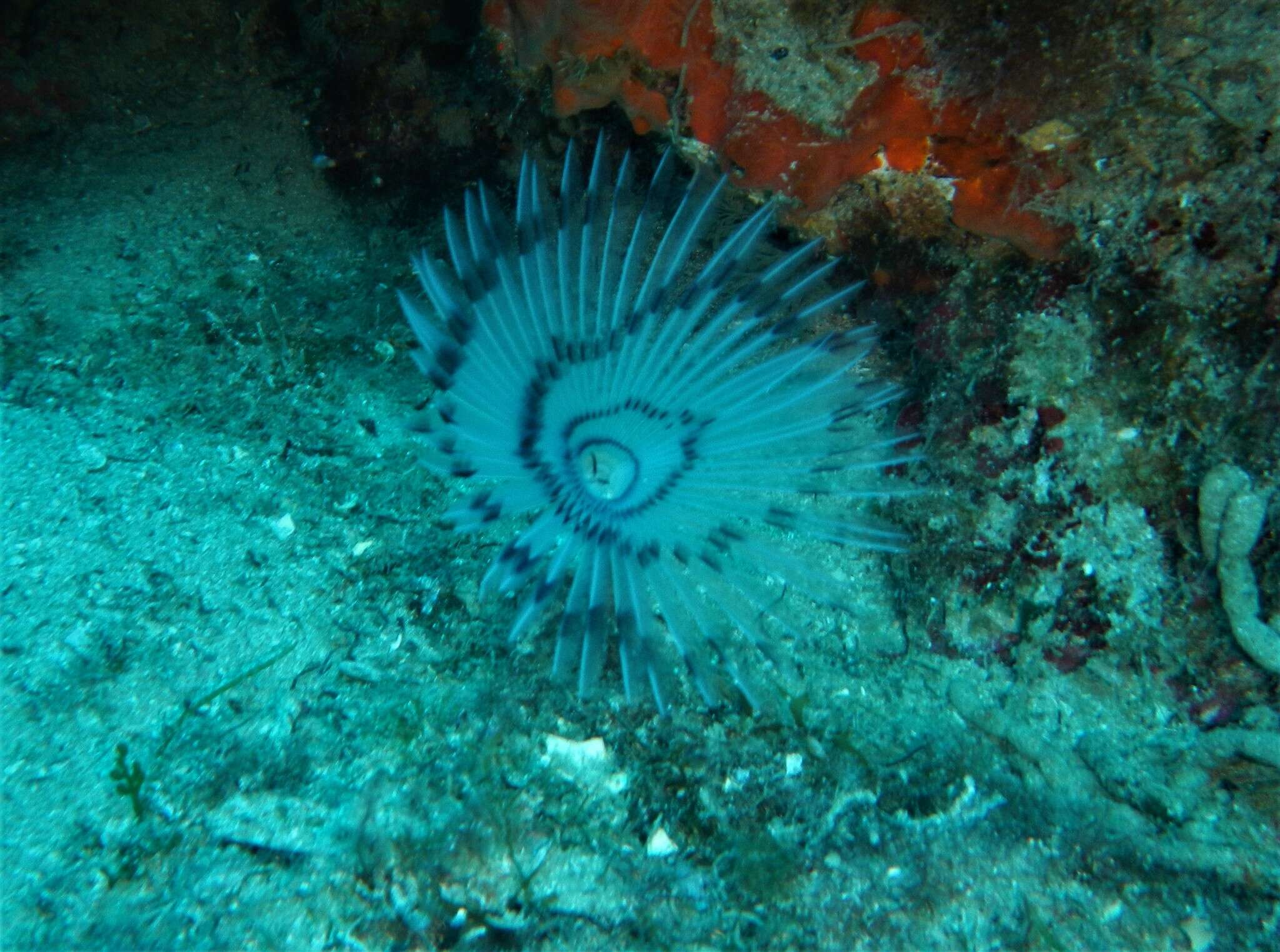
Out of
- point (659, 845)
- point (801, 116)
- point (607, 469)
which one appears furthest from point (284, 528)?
point (801, 116)

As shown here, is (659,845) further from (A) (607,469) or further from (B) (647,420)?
(B) (647,420)

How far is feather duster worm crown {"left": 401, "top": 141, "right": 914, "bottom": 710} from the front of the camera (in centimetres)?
347

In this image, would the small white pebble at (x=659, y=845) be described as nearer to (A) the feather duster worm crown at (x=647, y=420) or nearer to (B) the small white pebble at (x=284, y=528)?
(A) the feather duster worm crown at (x=647, y=420)

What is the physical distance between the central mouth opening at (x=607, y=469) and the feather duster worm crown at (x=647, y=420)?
0.01m

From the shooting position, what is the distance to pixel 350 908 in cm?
249

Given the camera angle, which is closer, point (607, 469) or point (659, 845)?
point (659, 845)

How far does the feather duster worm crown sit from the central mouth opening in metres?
0.01

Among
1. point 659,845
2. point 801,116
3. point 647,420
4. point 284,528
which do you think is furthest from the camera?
point 647,420

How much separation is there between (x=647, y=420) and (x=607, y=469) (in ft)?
1.26

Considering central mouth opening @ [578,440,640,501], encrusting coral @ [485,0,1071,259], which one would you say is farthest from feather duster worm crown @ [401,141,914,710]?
encrusting coral @ [485,0,1071,259]

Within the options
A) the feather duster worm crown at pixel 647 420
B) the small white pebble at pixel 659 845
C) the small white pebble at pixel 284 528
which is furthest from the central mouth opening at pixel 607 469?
the small white pebble at pixel 659 845

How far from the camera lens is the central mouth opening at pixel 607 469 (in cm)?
405

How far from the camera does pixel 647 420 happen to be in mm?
4211

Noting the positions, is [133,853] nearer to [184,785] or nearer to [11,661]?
[184,785]
